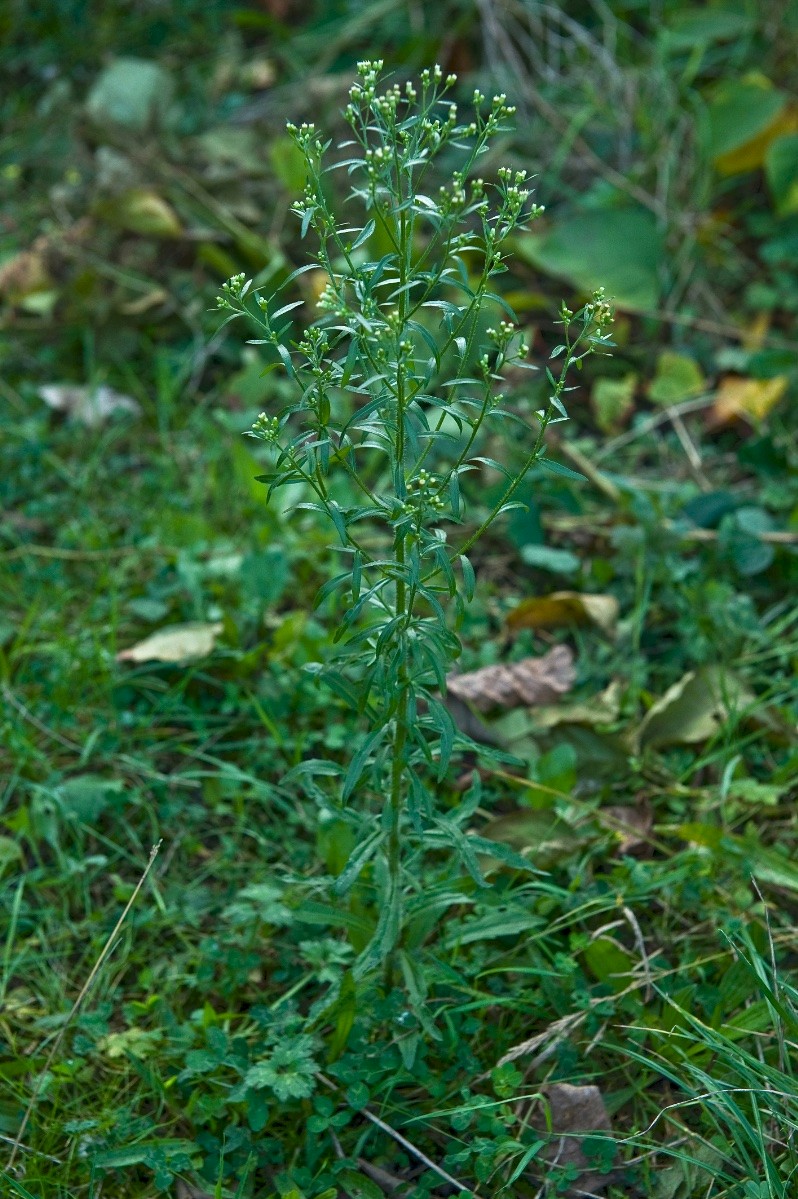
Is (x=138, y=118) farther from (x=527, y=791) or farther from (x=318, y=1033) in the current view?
(x=318, y=1033)

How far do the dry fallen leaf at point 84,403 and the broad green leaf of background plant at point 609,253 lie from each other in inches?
45.9

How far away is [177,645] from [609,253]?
1.72 m

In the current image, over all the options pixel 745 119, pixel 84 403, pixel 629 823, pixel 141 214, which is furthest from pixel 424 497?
pixel 745 119

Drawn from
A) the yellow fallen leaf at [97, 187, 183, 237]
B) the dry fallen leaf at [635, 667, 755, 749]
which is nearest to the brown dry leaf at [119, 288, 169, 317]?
the yellow fallen leaf at [97, 187, 183, 237]

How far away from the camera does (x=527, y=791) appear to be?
209 cm

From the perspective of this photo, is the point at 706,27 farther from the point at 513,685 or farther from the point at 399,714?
the point at 399,714

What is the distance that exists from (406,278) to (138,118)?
263 centimetres

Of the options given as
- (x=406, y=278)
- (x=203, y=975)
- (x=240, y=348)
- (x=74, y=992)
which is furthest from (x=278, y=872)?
(x=240, y=348)

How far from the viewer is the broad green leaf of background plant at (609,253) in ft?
10.7

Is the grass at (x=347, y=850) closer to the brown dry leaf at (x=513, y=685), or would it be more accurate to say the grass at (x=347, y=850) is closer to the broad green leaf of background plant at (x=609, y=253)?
the brown dry leaf at (x=513, y=685)

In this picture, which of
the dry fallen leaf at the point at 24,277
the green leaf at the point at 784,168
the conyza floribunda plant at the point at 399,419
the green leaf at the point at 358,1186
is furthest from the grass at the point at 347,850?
the green leaf at the point at 784,168

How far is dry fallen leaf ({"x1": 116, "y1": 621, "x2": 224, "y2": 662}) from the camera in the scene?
91.6 inches

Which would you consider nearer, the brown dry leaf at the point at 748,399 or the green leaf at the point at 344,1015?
the green leaf at the point at 344,1015

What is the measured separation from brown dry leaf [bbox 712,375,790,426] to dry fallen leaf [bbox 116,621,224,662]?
1.44 metres
